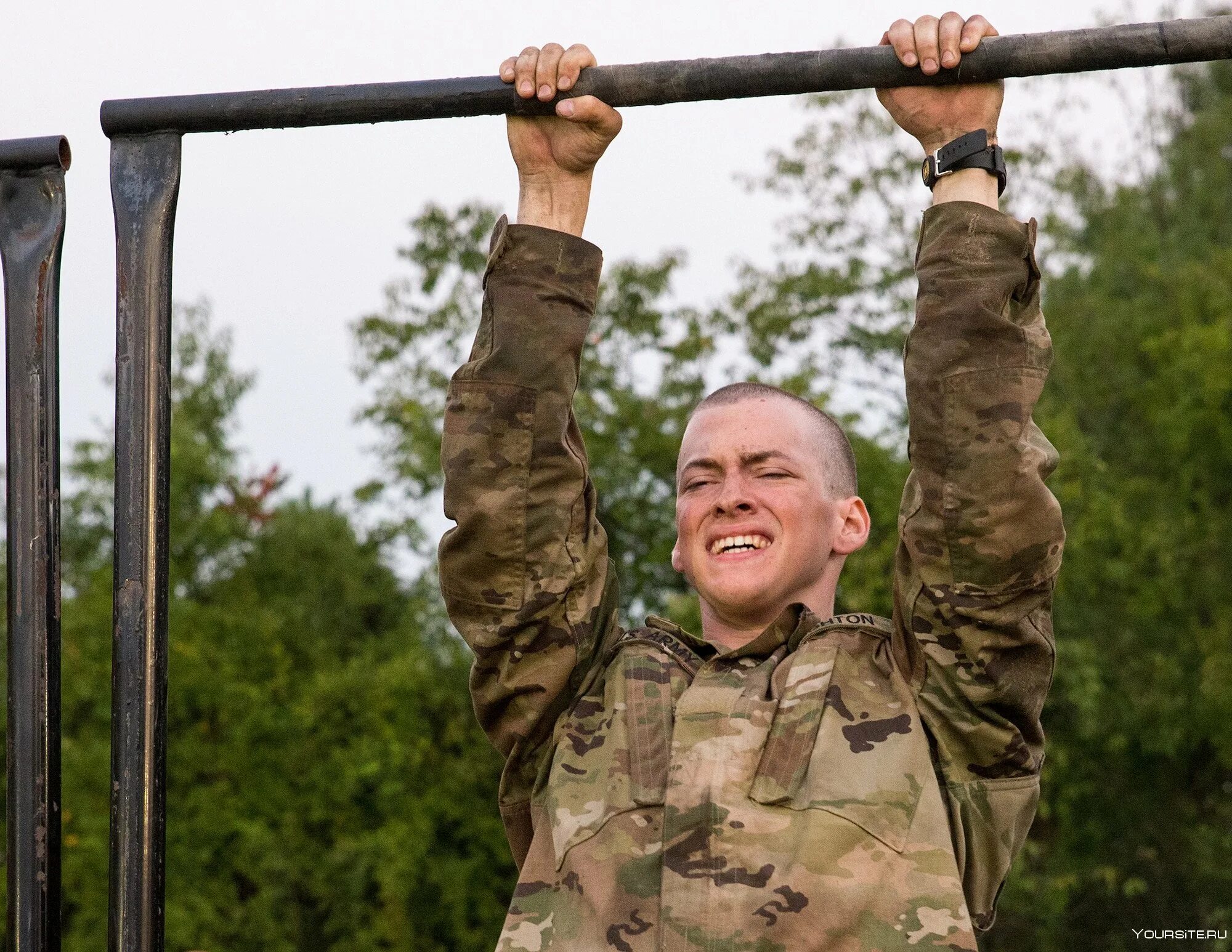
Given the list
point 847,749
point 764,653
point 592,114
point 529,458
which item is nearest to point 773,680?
point 764,653

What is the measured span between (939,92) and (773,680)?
1.00m

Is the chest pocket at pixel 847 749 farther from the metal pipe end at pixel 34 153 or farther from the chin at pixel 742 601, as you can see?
the metal pipe end at pixel 34 153

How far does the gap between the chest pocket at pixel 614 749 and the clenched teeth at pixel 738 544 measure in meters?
0.24

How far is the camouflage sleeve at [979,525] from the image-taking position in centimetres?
255

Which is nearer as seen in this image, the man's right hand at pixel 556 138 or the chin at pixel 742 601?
the man's right hand at pixel 556 138

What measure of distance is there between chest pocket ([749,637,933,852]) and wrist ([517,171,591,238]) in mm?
863

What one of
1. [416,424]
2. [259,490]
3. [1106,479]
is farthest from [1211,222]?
[259,490]

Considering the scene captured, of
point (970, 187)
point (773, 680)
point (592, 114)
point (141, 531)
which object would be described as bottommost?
point (773, 680)

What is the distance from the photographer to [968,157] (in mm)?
2643

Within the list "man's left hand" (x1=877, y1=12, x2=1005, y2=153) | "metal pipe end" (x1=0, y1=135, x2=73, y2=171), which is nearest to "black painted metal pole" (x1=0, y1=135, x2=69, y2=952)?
"metal pipe end" (x1=0, y1=135, x2=73, y2=171)

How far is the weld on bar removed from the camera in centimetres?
238

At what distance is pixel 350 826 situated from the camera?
1262 centimetres

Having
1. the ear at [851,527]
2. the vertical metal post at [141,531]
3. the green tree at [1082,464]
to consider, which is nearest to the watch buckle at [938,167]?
the ear at [851,527]

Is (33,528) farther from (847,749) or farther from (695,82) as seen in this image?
(847,749)
